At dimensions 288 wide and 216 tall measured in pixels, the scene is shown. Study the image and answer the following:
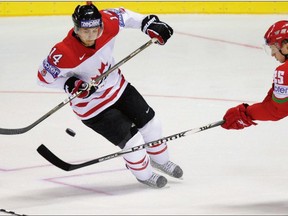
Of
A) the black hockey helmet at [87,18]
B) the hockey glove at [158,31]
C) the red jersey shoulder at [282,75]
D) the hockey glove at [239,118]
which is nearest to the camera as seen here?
the red jersey shoulder at [282,75]

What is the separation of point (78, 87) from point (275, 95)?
0.96 metres

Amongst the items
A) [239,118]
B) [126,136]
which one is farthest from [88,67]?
[239,118]

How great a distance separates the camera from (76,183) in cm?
457

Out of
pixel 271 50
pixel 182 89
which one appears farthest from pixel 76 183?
pixel 182 89

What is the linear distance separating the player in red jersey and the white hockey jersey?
0.66 m

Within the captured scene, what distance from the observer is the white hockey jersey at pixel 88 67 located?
4.24 meters

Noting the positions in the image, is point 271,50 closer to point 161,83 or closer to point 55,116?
point 55,116

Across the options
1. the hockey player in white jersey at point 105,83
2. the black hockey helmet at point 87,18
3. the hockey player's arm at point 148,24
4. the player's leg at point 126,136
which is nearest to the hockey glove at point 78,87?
the hockey player in white jersey at point 105,83

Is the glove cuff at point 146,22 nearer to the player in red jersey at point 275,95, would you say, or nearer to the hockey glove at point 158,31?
the hockey glove at point 158,31

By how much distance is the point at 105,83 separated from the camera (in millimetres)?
4367

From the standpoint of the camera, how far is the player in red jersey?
3775 millimetres

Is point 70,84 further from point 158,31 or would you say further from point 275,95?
point 275,95

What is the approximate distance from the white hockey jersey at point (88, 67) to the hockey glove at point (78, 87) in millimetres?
50

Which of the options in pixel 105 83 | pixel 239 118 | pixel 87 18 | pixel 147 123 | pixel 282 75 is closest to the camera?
pixel 282 75
